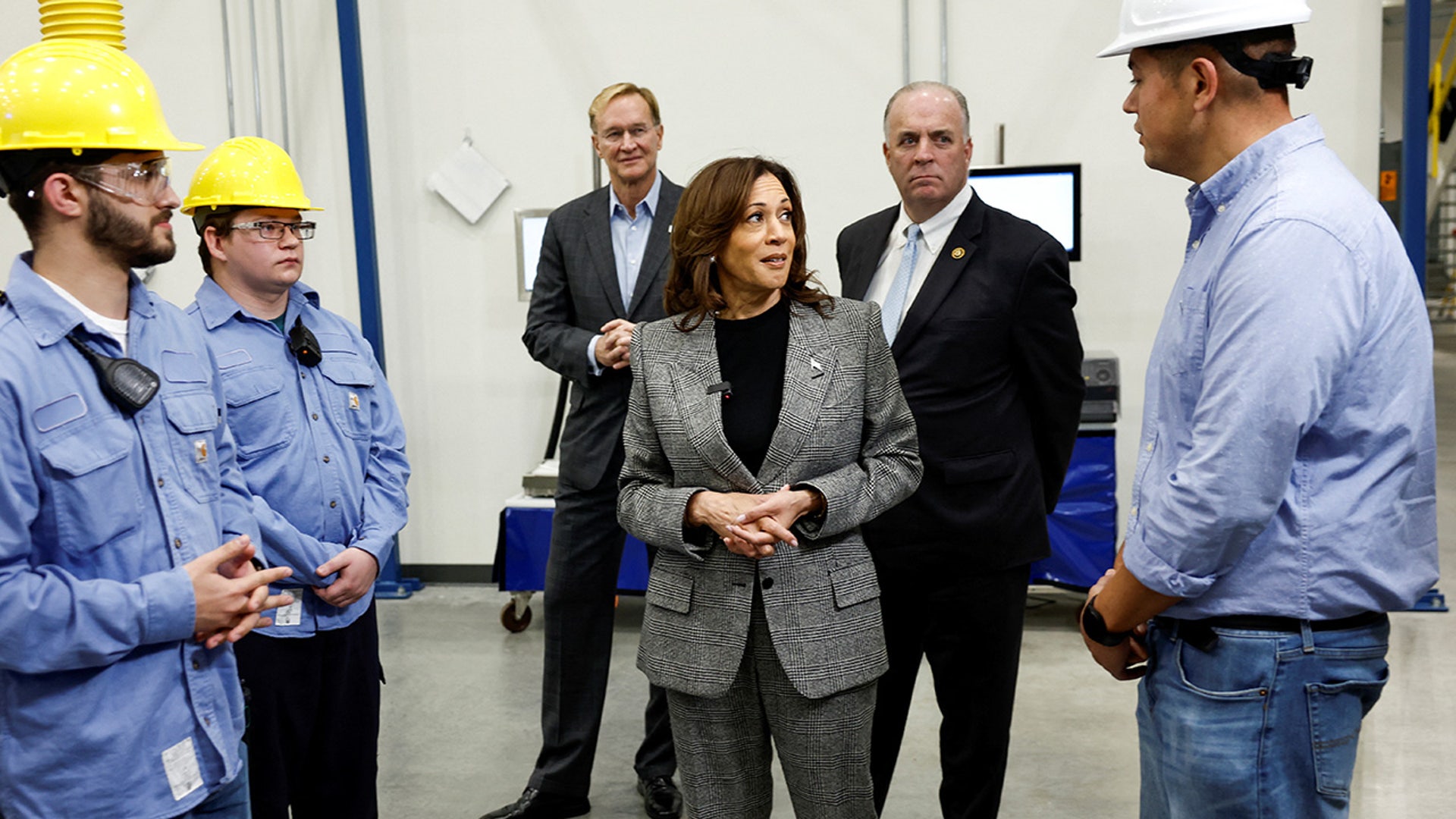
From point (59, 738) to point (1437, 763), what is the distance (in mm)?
3469

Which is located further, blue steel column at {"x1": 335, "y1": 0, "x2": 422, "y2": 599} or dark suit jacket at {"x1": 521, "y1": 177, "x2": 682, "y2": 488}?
blue steel column at {"x1": 335, "y1": 0, "x2": 422, "y2": 599}

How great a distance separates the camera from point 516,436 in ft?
17.9

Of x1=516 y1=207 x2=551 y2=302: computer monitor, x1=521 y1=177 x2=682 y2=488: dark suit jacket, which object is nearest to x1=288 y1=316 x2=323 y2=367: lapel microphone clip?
x1=521 y1=177 x2=682 y2=488: dark suit jacket

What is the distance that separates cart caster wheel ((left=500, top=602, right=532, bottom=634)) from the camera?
4.90m

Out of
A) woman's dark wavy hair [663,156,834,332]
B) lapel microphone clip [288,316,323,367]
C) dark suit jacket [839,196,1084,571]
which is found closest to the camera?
woman's dark wavy hair [663,156,834,332]

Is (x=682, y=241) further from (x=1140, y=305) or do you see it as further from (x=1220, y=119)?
(x=1140, y=305)

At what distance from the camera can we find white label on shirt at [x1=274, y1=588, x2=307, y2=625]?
2312 mm

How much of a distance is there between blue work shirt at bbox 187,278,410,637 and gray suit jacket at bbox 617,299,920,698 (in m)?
0.61

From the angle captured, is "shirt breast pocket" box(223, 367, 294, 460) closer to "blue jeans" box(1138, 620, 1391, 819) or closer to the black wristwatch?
the black wristwatch

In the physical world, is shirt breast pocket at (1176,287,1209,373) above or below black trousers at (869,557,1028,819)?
above

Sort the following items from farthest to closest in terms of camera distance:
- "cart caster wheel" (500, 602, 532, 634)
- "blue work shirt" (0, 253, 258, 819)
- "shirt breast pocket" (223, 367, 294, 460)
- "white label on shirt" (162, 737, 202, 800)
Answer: "cart caster wheel" (500, 602, 532, 634), "shirt breast pocket" (223, 367, 294, 460), "white label on shirt" (162, 737, 202, 800), "blue work shirt" (0, 253, 258, 819)

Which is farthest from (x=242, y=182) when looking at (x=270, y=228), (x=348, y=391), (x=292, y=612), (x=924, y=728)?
(x=924, y=728)

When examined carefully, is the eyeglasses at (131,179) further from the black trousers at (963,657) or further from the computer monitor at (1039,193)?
the computer monitor at (1039,193)

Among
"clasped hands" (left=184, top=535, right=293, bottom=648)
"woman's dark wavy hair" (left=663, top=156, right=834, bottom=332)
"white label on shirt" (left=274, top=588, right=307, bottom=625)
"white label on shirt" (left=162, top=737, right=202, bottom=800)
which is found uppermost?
"woman's dark wavy hair" (left=663, top=156, right=834, bottom=332)
